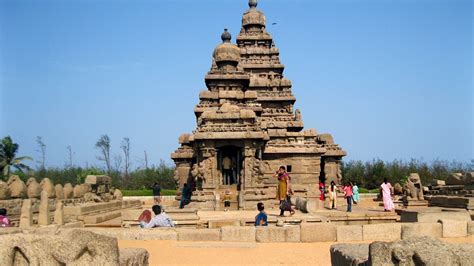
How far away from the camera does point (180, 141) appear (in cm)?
2898

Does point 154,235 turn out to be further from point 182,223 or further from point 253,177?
point 253,177

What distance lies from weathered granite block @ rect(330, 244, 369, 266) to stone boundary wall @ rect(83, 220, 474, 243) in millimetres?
4839

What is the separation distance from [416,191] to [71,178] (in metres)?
36.1

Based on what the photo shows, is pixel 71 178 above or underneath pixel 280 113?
underneath

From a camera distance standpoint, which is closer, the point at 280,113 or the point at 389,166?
the point at 280,113

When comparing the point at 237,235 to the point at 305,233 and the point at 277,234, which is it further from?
the point at 305,233

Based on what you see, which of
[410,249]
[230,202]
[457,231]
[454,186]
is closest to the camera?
[410,249]

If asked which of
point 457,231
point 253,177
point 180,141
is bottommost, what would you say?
point 457,231

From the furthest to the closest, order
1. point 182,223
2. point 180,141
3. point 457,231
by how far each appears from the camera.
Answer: point 180,141 → point 182,223 → point 457,231

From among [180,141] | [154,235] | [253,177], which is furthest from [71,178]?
[154,235]

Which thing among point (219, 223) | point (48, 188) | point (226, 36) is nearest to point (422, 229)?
point (219, 223)

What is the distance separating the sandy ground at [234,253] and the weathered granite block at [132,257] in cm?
269

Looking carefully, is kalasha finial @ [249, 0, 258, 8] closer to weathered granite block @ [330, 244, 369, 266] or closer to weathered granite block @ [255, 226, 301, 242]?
weathered granite block @ [255, 226, 301, 242]

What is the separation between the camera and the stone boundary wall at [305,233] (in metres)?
12.1
